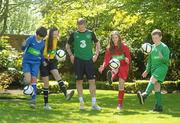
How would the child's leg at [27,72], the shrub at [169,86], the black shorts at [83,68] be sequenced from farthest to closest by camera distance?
the shrub at [169,86] → the black shorts at [83,68] → the child's leg at [27,72]

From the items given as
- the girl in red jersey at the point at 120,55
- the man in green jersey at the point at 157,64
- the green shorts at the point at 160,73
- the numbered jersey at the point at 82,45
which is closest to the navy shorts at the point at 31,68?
the numbered jersey at the point at 82,45

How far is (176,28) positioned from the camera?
17531 mm

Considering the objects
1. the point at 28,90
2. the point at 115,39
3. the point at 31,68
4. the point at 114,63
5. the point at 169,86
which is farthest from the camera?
the point at 169,86

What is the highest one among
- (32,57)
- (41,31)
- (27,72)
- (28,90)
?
(41,31)

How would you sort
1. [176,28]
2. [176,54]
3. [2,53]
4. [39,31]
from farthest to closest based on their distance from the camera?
[176,54], [2,53], [176,28], [39,31]

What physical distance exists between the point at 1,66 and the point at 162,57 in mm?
12056

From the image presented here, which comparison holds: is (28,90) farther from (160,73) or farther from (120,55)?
(160,73)

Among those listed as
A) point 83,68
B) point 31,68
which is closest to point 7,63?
point 31,68

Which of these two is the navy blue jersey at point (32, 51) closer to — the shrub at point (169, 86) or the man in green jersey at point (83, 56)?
the man in green jersey at point (83, 56)

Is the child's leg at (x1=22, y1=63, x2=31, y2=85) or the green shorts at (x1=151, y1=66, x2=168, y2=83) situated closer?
the child's leg at (x1=22, y1=63, x2=31, y2=85)

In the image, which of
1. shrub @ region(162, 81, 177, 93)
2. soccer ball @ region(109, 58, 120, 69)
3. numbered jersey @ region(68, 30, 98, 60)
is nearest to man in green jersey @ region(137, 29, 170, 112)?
soccer ball @ region(109, 58, 120, 69)

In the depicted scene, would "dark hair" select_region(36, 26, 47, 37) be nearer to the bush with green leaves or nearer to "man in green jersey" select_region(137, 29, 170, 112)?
"man in green jersey" select_region(137, 29, 170, 112)

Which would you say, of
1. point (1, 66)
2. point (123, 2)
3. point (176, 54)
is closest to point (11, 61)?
point (1, 66)

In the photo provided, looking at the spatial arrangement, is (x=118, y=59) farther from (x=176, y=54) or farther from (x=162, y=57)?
(x=176, y=54)
